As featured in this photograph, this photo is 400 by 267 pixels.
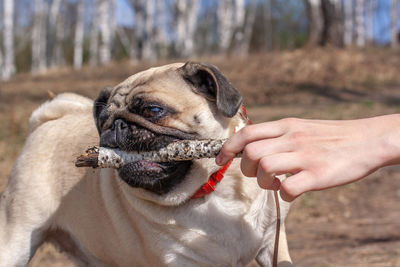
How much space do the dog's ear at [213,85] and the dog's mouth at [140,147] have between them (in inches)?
12.8

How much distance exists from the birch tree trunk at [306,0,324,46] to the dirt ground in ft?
4.14

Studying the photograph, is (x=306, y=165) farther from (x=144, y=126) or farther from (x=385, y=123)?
(x=144, y=126)

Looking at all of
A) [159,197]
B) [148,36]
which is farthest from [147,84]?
[148,36]

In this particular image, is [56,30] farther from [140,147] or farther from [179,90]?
[140,147]

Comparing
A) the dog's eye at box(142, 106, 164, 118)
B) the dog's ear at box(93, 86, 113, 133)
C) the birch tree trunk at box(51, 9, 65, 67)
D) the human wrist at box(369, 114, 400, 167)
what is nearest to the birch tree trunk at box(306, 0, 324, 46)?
the dog's ear at box(93, 86, 113, 133)

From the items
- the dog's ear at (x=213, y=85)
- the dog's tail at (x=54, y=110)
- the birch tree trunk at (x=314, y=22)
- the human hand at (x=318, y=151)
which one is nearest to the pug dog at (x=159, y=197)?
the dog's ear at (x=213, y=85)

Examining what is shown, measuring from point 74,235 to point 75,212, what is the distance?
195 millimetres

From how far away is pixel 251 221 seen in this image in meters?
2.82

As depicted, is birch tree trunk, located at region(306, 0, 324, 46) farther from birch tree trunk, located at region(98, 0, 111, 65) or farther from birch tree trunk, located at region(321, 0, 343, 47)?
birch tree trunk, located at region(98, 0, 111, 65)

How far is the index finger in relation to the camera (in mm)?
1716

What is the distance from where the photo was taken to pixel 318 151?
1611 millimetres

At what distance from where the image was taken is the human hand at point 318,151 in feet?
5.20

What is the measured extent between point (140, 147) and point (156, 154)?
0.11m

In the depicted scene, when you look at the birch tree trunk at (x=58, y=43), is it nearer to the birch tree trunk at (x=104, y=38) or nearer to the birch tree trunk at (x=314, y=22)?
Answer: the birch tree trunk at (x=104, y=38)
